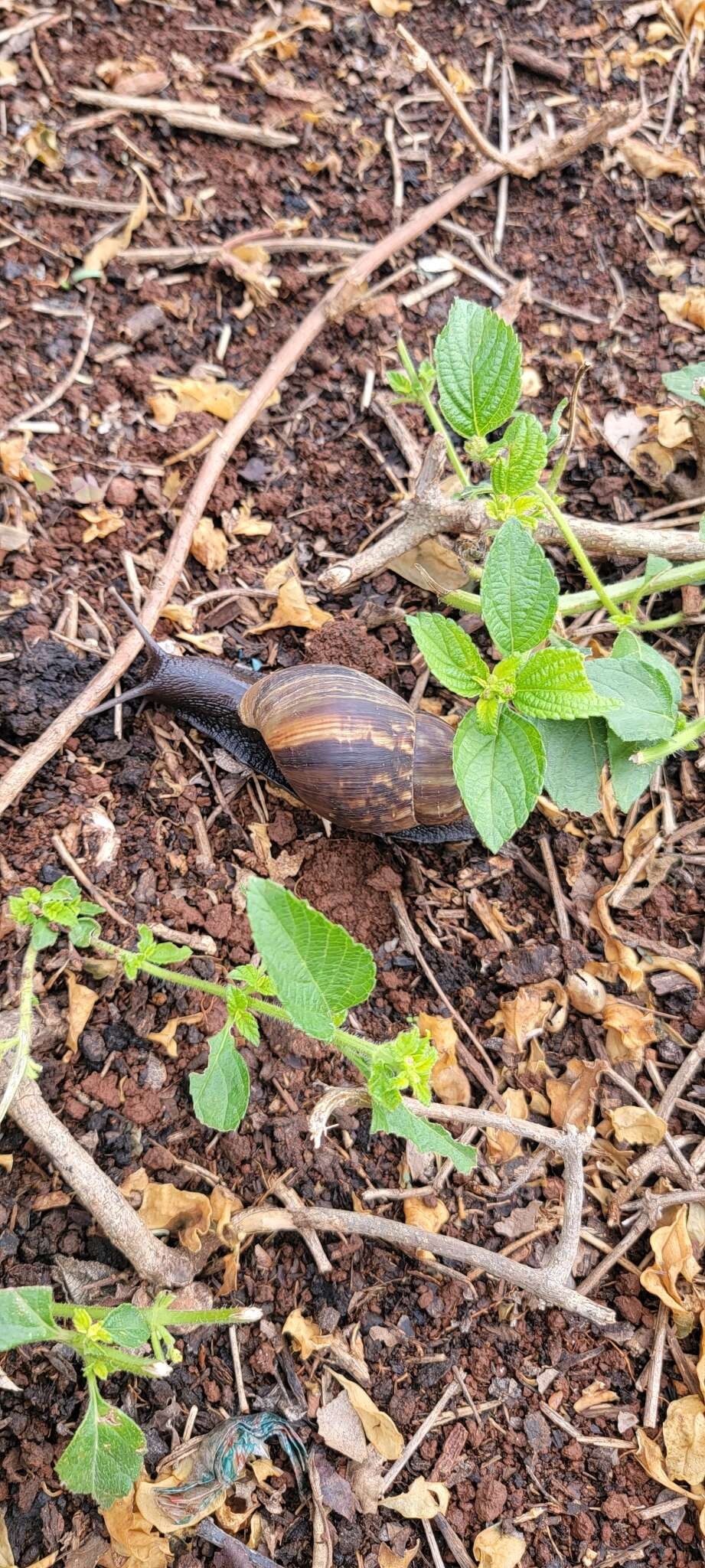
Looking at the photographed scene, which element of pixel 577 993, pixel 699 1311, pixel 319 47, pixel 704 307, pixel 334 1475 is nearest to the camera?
pixel 334 1475

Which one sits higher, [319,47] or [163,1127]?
[319,47]

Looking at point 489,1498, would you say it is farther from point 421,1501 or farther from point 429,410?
point 429,410

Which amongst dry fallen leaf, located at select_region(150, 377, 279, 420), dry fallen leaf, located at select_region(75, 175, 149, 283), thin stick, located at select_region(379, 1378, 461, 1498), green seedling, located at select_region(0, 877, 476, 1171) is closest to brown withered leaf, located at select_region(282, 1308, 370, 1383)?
thin stick, located at select_region(379, 1378, 461, 1498)

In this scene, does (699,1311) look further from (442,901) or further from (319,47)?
(319,47)

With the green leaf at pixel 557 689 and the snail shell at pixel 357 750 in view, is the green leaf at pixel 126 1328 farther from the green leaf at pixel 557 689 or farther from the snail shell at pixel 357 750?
the green leaf at pixel 557 689

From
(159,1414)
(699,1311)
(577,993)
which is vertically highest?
(577,993)

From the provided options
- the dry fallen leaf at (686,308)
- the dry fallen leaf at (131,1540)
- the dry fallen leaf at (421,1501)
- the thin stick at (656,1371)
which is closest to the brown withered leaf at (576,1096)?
the thin stick at (656,1371)

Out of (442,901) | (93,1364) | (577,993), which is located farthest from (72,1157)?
(577,993)
